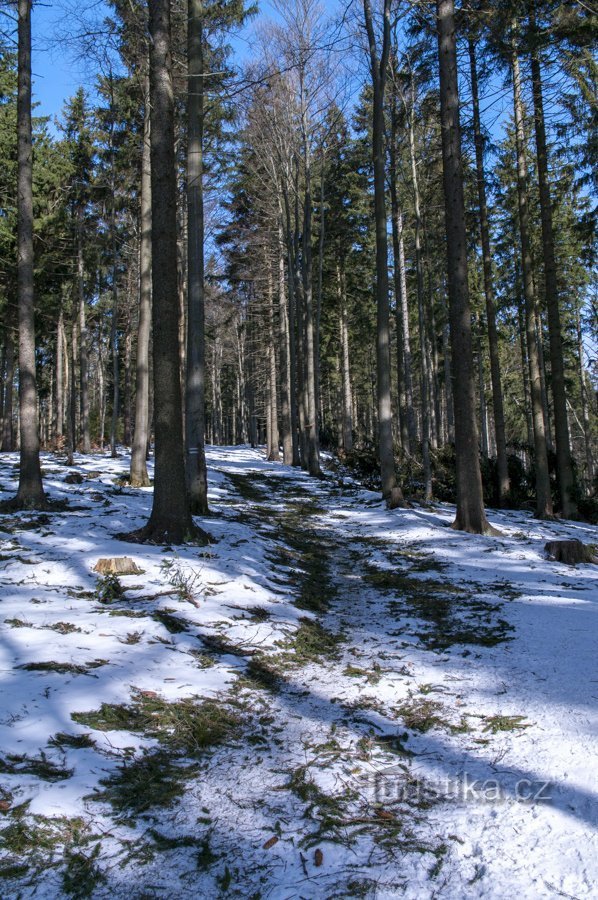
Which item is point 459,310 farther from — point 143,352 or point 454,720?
point 143,352

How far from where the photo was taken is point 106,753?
2.73 m

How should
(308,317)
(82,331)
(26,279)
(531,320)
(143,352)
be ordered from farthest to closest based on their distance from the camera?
(308,317) → (82,331) → (531,320) → (143,352) → (26,279)

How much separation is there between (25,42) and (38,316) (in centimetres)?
1674

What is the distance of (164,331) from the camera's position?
739 cm

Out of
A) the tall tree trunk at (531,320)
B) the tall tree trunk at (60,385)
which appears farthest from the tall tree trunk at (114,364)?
the tall tree trunk at (531,320)

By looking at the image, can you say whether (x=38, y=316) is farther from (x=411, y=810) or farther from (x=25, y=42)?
(x=411, y=810)

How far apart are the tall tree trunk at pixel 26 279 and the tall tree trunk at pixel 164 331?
2412 millimetres

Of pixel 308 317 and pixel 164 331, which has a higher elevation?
pixel 308 317

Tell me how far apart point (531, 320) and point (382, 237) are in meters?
4.72

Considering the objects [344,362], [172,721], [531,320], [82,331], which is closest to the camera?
[172,721]

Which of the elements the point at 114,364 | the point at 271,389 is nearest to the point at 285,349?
the point at 271,389

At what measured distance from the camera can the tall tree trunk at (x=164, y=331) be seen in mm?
7324

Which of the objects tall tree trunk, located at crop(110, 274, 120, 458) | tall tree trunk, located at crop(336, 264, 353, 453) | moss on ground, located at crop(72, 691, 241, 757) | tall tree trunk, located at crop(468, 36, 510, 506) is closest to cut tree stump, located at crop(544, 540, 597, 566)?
moss on ground, located at crop(72, 691, 241, 757)

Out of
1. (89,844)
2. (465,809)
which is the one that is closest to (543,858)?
(465,809)
